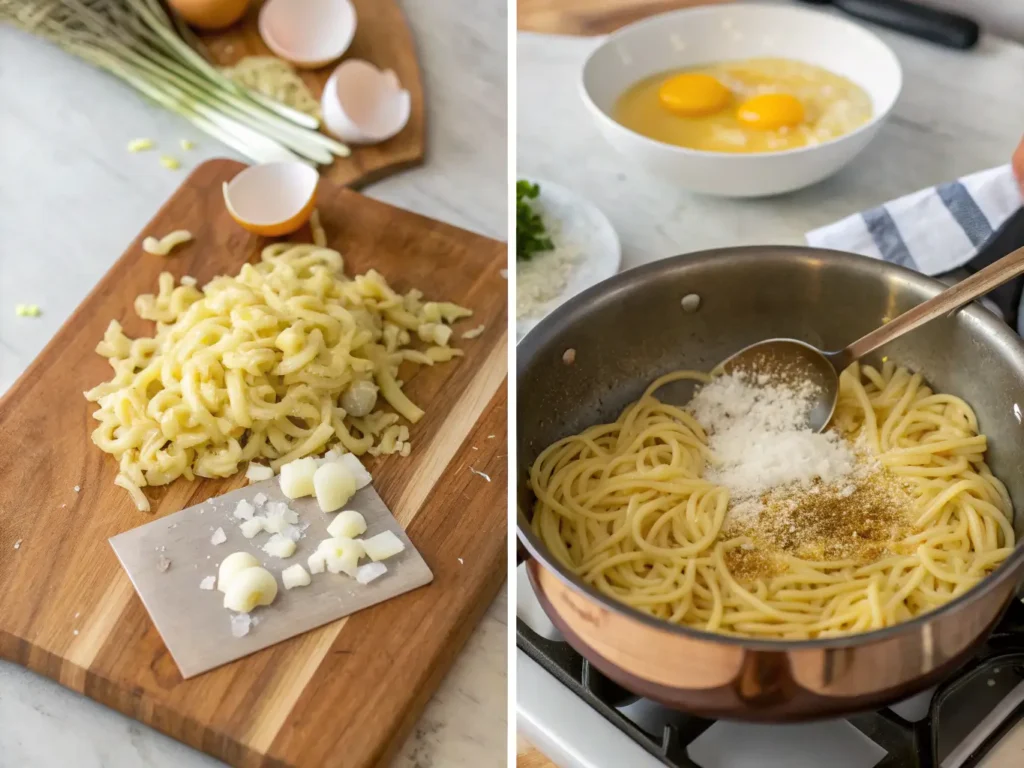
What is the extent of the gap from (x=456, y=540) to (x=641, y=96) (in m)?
0.70

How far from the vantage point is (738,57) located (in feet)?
5.33

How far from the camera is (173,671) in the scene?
1.18 metres

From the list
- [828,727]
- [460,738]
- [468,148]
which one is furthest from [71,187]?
[828,727]

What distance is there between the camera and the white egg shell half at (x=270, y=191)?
170 centimetres

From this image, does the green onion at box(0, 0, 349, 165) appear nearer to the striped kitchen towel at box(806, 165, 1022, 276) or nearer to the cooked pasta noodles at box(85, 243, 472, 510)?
the cooked pasta noodles at box(85, 243, 472, 510)

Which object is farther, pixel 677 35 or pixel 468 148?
pixel 468 148

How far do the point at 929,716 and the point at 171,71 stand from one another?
179 centimetres

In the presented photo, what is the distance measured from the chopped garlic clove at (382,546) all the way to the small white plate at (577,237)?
0.30 meters

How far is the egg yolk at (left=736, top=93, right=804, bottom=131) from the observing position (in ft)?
4.82

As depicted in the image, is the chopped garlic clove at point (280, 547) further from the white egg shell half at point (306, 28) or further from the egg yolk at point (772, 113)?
the white egg shell half at point (306, 28)

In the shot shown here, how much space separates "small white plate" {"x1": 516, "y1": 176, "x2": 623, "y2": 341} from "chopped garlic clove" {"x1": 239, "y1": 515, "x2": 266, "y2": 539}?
0.39 m

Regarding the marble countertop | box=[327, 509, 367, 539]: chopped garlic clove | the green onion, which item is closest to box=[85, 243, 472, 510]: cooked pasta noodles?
box=[327, 509, 367, 539]: chopped garlic clove

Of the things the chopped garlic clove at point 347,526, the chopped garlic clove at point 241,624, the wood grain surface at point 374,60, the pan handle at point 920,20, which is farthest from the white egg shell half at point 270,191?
the pan handle at point 920,20

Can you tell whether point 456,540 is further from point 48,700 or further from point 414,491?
point 48,700
